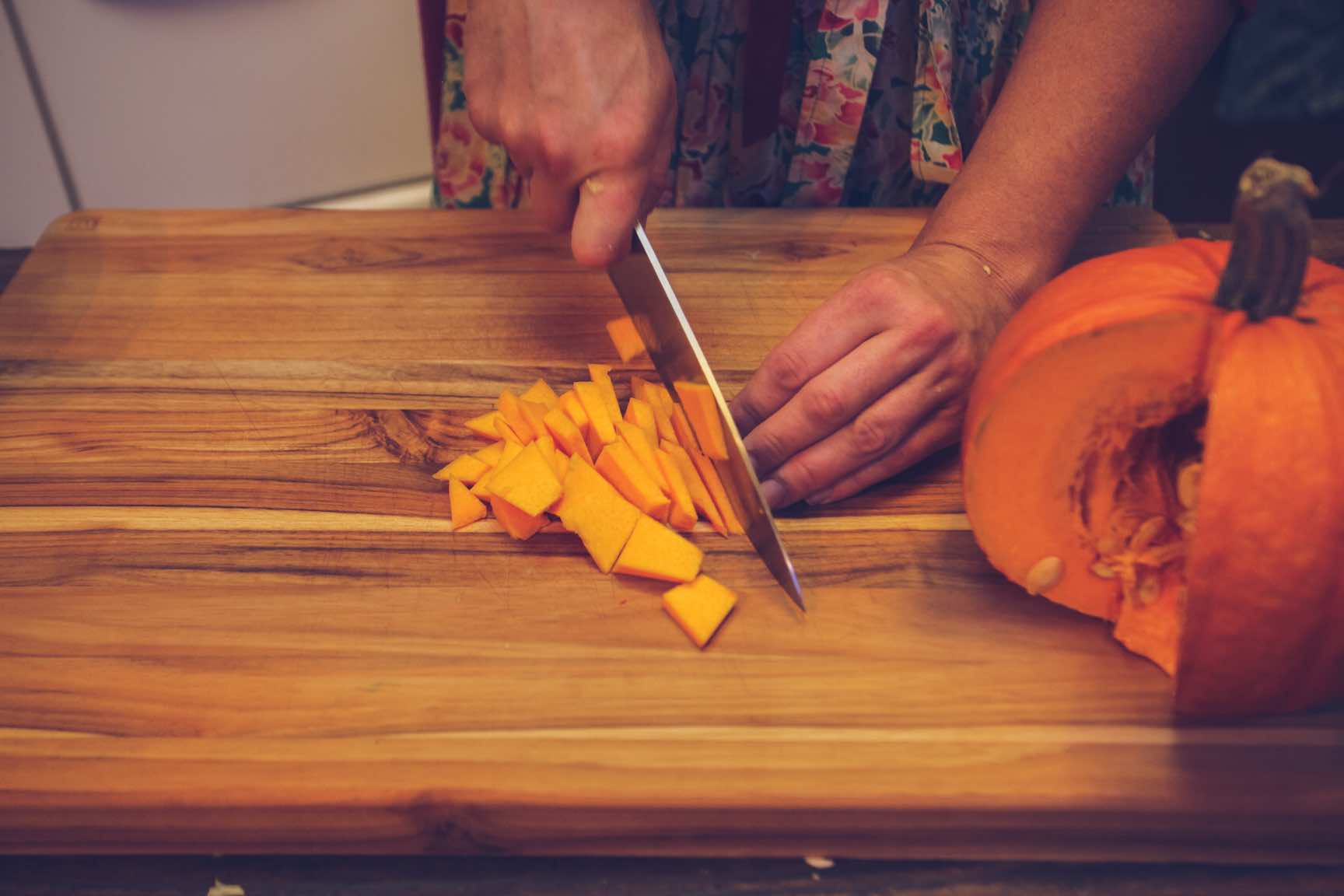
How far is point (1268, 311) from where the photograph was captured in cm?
97

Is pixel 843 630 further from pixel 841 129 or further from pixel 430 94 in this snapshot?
pixel 430 94

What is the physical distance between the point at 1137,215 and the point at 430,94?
119 centimetres

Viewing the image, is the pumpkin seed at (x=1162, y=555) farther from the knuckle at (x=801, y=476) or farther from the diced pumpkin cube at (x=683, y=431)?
the diced pumpkin cube at (x=683, y=431)

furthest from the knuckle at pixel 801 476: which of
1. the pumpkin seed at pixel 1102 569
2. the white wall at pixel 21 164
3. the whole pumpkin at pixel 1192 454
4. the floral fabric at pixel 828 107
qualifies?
the white wall at pixel 21 164

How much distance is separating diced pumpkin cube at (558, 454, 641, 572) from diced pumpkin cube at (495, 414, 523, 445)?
0.43 ft

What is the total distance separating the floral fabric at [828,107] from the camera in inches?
61.7

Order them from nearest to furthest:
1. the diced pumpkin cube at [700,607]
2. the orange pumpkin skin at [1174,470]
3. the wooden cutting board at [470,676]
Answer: the orange pumpkin skin at [1174,470] < the wooden cutting board at [470,676] < the diced pumpkin cube at [700,607]

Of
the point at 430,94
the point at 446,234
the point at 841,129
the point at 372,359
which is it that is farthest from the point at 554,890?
the point at 430,94

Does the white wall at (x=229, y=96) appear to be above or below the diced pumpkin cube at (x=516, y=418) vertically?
below

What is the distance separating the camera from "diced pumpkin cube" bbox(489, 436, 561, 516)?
121cm

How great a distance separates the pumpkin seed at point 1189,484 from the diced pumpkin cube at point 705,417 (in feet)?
1.59

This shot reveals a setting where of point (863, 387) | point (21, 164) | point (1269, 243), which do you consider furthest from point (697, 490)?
point (21, 164)

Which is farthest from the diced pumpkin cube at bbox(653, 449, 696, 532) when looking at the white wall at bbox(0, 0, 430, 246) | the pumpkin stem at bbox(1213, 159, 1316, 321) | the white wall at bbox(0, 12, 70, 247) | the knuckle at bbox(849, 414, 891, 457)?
the white wall at bbox(0, 12, 70, 247)

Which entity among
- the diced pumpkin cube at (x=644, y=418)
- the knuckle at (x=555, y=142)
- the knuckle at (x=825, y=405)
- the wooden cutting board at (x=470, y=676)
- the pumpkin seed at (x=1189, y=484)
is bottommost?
the wooden cutting board at (x=470, y=676)
